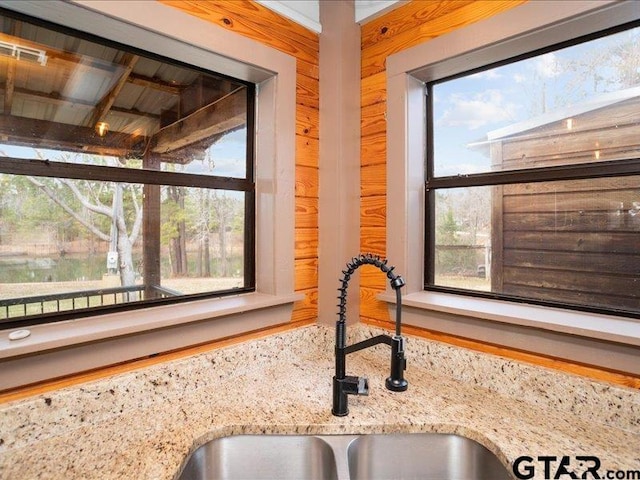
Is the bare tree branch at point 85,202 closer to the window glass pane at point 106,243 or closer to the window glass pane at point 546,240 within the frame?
the window glass pane at point 106,243

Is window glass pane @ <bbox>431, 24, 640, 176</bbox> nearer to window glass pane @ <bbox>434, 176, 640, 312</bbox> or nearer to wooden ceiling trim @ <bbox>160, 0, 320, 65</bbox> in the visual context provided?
window glass pane @ <bbox>434, 176, 640, 312</bbox>

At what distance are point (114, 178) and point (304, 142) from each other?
75cm

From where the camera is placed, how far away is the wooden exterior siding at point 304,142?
4.75 feet

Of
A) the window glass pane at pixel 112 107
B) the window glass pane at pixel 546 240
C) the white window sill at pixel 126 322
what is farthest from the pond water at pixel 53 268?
the window glass pane at pixel 546 240

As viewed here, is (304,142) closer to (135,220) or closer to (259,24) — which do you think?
(259,24)

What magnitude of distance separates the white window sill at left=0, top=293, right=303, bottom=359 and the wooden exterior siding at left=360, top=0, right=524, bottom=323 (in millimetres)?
380

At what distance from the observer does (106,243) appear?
3.99 feet

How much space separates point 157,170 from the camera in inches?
51.0

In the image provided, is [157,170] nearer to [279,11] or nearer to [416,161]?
[279,11]

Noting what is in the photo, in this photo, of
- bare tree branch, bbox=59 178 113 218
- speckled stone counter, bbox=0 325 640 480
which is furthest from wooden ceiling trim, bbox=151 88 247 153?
speckled stone counter, bbox=0 325 640 480

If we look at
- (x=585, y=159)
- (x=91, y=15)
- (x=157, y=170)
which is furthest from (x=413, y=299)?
(x=91, y=15)

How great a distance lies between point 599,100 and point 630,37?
187 millimetres

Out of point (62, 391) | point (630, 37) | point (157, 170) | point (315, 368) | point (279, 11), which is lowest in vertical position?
point (315, 368)

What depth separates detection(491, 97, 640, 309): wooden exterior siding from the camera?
1.12 m
